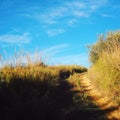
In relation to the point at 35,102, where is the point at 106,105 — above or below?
below

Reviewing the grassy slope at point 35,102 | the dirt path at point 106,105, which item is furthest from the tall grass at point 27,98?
the dirt path at point 106,105

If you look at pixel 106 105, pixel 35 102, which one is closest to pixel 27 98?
pixel 35 102

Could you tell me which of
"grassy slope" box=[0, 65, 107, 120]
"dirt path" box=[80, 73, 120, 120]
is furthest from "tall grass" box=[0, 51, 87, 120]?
"dirt path" box=[80, 73, 120, 120]

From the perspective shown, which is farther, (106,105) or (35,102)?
(106,105)

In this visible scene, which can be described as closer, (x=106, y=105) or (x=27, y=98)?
(x=27, y=98)

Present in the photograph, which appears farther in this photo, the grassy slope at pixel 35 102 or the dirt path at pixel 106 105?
the dirt path at pixel 106 105

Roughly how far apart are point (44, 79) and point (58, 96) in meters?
1.25

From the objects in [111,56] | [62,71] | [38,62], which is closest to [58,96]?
[111,56]

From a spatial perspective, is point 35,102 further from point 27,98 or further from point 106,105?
point 106,105

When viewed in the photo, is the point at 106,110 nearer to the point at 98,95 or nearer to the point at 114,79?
the point at 114,79

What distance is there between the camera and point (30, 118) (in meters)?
7.34

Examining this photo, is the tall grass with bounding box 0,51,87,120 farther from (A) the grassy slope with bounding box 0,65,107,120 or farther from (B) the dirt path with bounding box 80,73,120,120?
(B) the dirt path with bounding box 80,73,120,120

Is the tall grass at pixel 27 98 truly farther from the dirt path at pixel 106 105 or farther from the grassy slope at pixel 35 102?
the dirt path at pixel 106 105

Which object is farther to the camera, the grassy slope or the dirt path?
the dirt path
